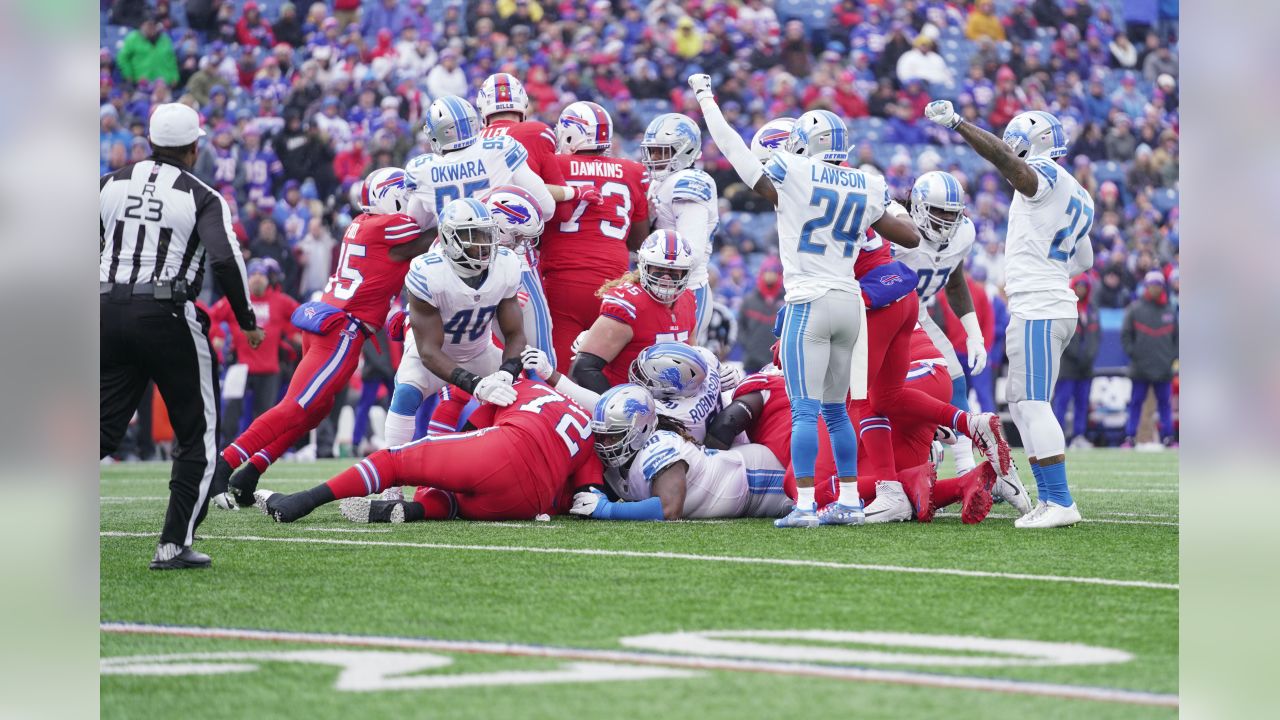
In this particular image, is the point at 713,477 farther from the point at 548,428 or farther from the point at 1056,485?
the point at 1056,485

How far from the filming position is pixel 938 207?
8.15 metres

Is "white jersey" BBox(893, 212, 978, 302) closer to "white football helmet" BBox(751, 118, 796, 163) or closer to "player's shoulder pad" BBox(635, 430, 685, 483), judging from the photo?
"white football helmet" BBox(751, 118, 796, 163)

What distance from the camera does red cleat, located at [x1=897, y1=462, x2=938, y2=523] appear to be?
7.86 meters

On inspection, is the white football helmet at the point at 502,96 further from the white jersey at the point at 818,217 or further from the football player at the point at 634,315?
the white jersey at the point at 818,217

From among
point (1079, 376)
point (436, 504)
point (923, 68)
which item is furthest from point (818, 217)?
point (923, 68)

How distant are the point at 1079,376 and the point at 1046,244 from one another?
938cm

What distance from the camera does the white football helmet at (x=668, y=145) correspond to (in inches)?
381

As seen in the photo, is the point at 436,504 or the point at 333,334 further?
the point at 333,334

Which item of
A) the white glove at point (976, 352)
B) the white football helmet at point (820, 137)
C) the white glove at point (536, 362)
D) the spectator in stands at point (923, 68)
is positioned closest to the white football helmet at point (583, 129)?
the white glove at point (536, 362)
